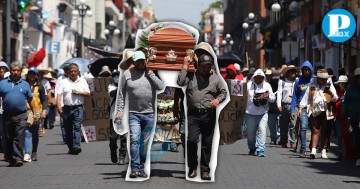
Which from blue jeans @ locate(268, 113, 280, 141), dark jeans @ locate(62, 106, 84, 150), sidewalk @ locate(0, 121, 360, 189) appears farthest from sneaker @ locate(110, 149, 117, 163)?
blue jeans @ locate(268, 113, 280, 141)

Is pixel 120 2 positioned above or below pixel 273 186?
above

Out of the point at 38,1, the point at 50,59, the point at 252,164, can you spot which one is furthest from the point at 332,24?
the point at 50,59

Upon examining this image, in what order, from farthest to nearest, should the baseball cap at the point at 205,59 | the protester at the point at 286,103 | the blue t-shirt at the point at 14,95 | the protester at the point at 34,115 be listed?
the protester at the point at 286,103, the protester at the point at 34,115, the blue t-shirt at the point at 14,95, the baseball cap at the point at 205,59

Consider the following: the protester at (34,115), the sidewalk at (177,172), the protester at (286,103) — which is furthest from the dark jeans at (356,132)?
the protester at (34,115)

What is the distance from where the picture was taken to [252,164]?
17.0 meters

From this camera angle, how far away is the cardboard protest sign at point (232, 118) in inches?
691

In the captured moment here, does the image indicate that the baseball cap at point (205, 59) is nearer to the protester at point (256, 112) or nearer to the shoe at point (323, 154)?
the protester at point (256, 112)

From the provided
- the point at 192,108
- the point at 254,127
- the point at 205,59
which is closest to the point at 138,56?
the point at 205,59

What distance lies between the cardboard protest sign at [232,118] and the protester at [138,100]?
3222mm

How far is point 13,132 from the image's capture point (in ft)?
55.1

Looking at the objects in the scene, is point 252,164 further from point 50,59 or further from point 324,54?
point 50,59

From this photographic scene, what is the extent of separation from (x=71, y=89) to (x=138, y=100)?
4.85 meters

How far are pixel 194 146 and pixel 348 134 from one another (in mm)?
5458

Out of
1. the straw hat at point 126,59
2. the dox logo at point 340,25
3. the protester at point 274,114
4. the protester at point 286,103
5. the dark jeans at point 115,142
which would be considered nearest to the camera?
the straw hat at point 126,59
